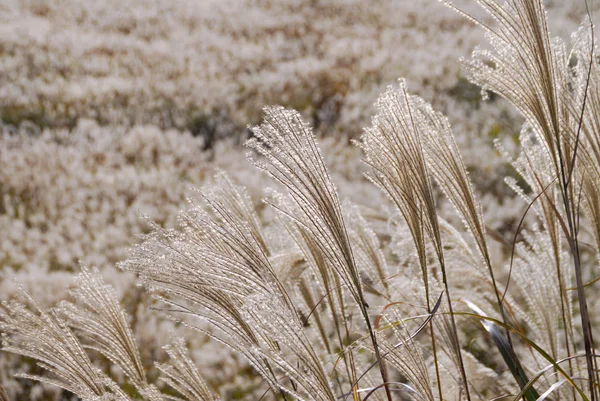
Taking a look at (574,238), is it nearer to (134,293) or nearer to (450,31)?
(134,293)

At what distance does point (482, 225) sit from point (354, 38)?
12352 millimetres

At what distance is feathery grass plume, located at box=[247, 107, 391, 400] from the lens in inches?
47.7

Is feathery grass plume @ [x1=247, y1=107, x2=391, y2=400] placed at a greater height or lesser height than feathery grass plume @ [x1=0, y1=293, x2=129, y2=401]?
greater

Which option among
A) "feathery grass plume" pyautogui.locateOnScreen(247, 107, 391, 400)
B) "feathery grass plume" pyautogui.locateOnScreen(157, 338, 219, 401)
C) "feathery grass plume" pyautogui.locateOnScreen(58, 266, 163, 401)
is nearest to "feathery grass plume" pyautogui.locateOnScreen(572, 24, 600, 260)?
"feathery grass plume" pyautogui.locateOnScreen(247, 107, 391, 400)

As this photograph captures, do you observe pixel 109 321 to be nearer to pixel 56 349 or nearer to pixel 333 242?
pixel 56 349

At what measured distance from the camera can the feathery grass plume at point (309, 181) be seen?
1.21 metres

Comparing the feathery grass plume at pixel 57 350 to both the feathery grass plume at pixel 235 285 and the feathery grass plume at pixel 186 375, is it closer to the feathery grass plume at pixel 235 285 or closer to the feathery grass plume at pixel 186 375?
the feathery grass plume at pixel 186 375

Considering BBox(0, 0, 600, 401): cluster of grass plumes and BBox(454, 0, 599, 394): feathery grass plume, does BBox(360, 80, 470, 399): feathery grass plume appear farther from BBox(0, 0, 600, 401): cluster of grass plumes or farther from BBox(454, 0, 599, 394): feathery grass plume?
BBox(454, 0, 599, 394): feathery grass plume

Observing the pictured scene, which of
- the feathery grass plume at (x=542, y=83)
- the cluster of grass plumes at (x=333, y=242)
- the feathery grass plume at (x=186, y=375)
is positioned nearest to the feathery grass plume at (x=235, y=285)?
the cluster of grass plumes at (x=333, y=242)

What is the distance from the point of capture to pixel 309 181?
47.8 inches

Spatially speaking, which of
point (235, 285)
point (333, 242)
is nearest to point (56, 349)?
point (235, 285)

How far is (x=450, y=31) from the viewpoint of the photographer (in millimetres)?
13344

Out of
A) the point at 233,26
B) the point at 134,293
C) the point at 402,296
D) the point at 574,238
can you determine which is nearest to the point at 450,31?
the point at 233,26

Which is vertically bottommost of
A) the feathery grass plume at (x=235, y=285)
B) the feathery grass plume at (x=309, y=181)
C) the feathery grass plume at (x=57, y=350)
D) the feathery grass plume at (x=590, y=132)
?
the feathery grass plume at (x=57, y=350)
